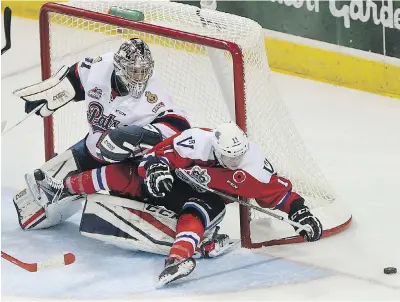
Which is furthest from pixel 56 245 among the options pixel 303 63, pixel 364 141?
pixel 303 63

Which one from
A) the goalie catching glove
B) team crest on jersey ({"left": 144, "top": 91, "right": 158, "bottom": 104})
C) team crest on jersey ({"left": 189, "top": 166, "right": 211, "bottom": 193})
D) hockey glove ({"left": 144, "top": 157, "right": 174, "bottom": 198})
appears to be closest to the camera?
hockey glove ({"left": 144, "top": 157, "right": 174, "bottom": 198})

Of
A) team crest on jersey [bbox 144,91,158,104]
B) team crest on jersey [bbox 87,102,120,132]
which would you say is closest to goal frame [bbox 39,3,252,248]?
team crest on jersey [bbox 144,91,158,104]

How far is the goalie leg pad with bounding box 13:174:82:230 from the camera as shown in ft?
16.1

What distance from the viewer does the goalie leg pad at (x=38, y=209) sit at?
4.91 metres

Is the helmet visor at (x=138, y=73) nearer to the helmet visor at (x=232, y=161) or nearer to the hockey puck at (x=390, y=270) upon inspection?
the helmet visor at (x=232, y=161)

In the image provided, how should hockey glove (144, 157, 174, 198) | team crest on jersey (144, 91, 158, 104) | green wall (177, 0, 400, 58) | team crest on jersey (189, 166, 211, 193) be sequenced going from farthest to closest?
green wall (177, 0, 400, 58), team crest on jersey (144, 91, 158, 104), team crest on jersey (189, 166, 211, 193), hockey glove (144, 157, 174, 198)

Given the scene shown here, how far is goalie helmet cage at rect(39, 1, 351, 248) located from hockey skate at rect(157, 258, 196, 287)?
0.41m

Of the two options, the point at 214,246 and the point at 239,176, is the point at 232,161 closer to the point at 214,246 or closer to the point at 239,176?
the point at 239,176

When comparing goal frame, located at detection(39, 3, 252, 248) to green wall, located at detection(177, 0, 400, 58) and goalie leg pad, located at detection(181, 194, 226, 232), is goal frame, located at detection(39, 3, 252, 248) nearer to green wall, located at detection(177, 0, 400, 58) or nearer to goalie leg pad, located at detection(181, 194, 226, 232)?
goalie leg pad, located at detection(181, 194, 226, 232)

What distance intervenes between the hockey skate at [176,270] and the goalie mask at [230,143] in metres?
0.37

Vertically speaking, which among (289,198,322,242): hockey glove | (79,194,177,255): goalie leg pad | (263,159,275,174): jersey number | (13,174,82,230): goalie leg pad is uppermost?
(263,159,275,174): jersey number

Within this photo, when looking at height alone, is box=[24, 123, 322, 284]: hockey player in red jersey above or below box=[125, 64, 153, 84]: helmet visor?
below

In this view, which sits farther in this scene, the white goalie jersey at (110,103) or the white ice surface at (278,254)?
the white goalie jersey at (110,103)

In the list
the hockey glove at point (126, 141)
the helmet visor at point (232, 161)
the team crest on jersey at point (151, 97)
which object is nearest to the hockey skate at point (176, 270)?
the helmet visor at point (232, 161)
